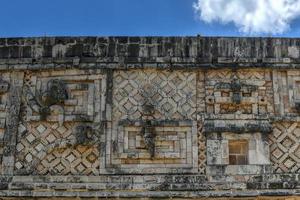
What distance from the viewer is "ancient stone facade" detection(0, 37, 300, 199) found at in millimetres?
8469

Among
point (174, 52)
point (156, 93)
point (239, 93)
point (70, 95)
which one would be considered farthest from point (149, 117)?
point (239, 93)

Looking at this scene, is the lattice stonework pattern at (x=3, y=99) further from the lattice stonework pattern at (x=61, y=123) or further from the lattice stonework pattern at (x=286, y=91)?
the lattice stonework pattern at (x=286, y=91)

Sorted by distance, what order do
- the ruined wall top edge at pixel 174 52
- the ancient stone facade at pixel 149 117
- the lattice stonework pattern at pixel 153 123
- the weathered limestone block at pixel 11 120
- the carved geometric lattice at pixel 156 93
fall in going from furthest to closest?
1. the ruined wall top edge at pixel 174 52
2. the carved geometric lattice at pixel 156 93
3. the weathered limestone block at pixel 11 120
4. the lattice stonework pattern at pixel 153 123
5. the ancient stone facade at pixel 149 117

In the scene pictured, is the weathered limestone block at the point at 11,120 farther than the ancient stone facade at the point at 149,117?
Yes

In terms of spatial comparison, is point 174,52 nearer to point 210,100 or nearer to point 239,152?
point 210,100

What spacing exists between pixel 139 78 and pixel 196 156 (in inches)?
54.1

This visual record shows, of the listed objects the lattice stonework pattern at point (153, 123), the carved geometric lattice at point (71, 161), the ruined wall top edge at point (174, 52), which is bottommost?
the carved geometric lattice at point (71, 161)

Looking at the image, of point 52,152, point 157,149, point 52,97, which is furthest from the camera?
point 52,97

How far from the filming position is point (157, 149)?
8625 millimetres

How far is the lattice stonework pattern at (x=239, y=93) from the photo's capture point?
28.9 feet

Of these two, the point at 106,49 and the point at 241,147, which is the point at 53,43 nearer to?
the point at 106,49

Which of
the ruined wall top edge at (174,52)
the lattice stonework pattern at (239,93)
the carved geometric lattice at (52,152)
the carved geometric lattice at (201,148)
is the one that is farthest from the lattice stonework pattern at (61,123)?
the lattice stonework pattern at (239,93)

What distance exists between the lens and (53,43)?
9.16m

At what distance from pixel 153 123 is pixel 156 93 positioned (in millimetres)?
475
